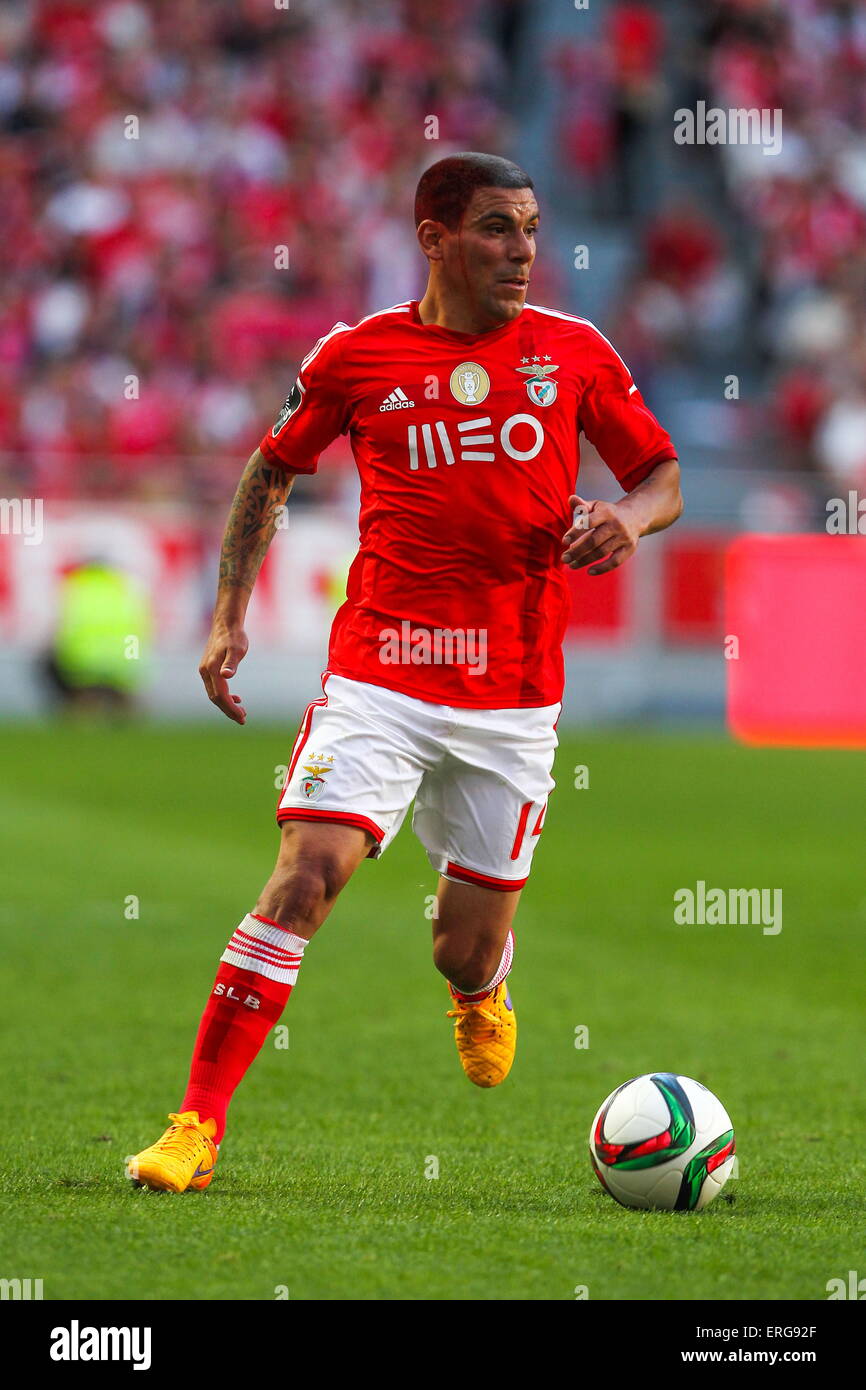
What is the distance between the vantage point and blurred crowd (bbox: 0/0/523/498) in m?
19.5

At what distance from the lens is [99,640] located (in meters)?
18.4

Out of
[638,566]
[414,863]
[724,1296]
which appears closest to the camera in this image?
[724,1296]

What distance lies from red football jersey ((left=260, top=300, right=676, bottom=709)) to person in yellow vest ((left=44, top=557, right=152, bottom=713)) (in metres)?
13.0

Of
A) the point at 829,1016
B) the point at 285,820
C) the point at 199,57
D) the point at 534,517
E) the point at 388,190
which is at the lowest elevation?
the point at 829,1016

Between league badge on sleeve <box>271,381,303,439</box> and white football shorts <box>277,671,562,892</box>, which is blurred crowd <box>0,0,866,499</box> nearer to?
league badge on sleeve <box>271,381,303,439</box>

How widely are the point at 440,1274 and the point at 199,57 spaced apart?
19458mm

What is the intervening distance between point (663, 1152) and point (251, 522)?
186cm

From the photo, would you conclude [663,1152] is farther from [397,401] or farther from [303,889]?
[397,401]

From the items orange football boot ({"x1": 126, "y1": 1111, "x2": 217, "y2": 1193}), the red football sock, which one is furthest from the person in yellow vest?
orange football boot ({"x1": 126, "y1": 1111, "x2": 217, "y2": 1193})

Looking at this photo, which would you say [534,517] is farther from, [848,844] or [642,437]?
[848,844]

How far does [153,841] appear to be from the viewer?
38.9 feet

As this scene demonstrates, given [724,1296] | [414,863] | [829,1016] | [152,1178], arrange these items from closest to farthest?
[724,1296] → [152,1178] → [829,1016] → [414,863]

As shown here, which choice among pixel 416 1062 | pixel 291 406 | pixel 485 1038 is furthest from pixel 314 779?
pixel 416 1062

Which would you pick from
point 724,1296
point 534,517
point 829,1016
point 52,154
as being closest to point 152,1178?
point 724,1296
